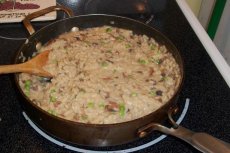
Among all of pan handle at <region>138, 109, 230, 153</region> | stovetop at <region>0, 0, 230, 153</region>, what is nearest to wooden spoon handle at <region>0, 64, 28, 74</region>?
stovetop at <region>0, 0, 230, 153</region>

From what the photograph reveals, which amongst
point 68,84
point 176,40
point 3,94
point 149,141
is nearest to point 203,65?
point 176,40

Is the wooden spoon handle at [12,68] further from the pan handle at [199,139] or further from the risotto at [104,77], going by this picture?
the pan handle at [199,139]

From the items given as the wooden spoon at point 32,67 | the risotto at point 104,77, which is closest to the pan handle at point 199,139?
the risotto at point 104,77

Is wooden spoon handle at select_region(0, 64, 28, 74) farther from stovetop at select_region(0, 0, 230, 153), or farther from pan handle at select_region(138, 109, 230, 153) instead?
pan handle at select_region(138, 109, 230, 153)

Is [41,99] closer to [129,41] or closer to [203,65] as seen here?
[129,41]

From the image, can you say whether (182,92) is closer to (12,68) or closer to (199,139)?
(199,139)

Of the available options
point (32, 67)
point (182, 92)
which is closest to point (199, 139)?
point (182, 92)
